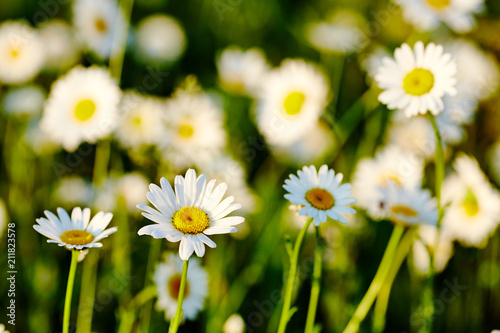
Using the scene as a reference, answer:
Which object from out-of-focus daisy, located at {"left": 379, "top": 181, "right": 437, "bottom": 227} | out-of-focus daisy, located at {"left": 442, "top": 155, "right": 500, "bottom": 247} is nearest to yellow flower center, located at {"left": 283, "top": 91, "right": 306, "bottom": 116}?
out-of-focus daisy, located at {"left": 442, "top": 155, "right": 500, "bottom": 247}

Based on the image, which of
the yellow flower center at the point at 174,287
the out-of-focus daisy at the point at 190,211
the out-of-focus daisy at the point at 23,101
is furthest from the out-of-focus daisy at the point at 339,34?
the out-of-focus daisy at the point at 190,211

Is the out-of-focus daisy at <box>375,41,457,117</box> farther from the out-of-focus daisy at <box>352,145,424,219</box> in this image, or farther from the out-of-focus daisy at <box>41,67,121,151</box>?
the out-of-focus daisy at <box>41,67,121,151</box>

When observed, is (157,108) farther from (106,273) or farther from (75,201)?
(106,273)

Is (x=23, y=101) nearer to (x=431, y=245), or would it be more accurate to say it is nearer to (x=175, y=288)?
(x=175, y=288)

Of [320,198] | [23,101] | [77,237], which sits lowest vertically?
[77,237]

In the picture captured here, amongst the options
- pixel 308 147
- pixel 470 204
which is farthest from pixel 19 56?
pixel 470 204

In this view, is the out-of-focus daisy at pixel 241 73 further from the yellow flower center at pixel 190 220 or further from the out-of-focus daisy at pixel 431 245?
the yellow flower center at pixel 190 220
